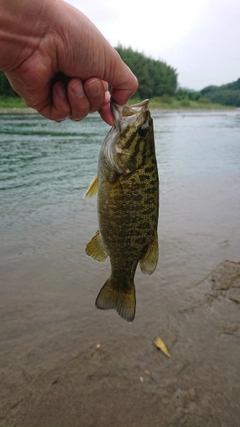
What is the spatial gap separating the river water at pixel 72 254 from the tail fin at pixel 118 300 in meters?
1.56

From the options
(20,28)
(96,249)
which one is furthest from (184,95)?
(20,28)

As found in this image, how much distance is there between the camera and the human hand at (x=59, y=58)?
85.4 inches

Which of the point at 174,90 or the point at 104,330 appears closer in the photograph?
the point at 104,330

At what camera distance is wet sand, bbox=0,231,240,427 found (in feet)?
11.1

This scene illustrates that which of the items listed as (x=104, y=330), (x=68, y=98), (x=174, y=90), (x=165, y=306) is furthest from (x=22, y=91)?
(x=174, y=90)

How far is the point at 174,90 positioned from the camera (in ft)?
315

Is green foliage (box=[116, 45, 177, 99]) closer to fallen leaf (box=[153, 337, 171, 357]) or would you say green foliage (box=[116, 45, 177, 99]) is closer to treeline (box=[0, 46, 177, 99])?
treeline (box=[0, 46, 177, 99])

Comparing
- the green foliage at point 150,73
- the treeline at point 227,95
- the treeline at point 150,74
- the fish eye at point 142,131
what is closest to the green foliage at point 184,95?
the treeline at point 150,74

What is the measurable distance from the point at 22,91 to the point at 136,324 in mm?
3163

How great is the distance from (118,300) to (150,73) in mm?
90287

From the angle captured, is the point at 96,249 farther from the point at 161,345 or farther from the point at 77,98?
the point at 161,345

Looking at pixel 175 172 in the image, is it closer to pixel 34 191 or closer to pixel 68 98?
pixel 34 191

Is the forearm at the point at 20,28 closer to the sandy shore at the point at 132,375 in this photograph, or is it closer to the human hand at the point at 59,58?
the human hand at the point at 59,58

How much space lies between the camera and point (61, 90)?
8.43 ft
